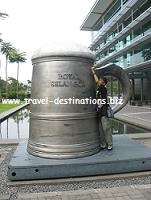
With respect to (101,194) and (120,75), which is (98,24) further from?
(101,194)

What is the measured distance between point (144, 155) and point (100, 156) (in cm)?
83

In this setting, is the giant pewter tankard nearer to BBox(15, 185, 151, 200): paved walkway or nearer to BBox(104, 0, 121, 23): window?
BBox(15, 185, 151, 200): paved walkway

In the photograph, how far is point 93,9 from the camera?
49000mm

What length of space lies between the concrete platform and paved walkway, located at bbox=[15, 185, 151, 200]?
0.56m

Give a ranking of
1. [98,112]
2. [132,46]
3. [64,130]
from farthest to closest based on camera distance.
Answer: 1. [132,46]
2. [98,112]
3. [64,130]

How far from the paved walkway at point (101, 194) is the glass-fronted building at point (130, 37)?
25158 millimetres

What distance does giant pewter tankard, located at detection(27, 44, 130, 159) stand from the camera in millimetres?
A: 5875

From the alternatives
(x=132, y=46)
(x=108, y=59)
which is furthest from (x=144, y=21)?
(x=108, y=59)

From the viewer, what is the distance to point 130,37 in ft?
122

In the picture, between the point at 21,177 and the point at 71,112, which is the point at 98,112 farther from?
Result: the point at 21,177

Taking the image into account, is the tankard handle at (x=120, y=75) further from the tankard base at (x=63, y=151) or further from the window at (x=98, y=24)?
the window at (x=98, y=24)

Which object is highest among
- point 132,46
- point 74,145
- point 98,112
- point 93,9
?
point 93,9

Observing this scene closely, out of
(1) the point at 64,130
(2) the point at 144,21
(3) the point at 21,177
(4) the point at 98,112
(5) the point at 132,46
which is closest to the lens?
(3) the point at 21,177

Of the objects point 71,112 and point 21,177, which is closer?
point 21,177
